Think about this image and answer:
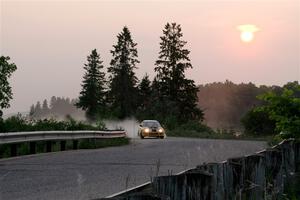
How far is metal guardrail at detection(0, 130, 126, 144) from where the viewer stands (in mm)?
17378

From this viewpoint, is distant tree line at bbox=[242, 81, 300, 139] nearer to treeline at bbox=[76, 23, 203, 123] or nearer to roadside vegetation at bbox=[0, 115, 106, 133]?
roadside vegetation at bbox=[0, 115, 106, 133]

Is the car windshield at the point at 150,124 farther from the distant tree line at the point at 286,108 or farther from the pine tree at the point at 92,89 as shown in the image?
the pine tree at the point at 92,89

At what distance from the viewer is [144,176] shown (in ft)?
41.3

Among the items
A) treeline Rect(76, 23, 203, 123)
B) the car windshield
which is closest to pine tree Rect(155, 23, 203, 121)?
treeline Rect(76, 23, 203, 123)

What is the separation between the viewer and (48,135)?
20500mm

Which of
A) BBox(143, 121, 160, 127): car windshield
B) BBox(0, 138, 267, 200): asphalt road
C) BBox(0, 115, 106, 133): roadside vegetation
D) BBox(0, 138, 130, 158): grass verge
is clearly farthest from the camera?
BBox(143, 121, 160, 127): car windshield

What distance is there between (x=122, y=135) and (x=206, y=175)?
25549 millimetres

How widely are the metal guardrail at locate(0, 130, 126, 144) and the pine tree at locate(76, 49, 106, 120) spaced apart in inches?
2700

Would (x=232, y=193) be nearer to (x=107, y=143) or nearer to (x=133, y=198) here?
(x=133, y=198)

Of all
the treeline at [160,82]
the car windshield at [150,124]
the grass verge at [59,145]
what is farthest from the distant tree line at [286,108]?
the treeline at [160,82]

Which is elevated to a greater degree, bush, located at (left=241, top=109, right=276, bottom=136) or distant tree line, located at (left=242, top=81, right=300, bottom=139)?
bush, located at (left=241, top=109, right=276, bottom=136)

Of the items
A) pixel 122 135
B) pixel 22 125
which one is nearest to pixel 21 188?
pixel 22 125


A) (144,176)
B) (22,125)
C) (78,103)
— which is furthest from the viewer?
(78,103)

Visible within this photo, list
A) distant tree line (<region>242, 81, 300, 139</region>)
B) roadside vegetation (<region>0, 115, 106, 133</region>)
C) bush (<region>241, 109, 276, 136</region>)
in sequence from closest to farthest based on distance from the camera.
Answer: distant tree line (<region>242, 81, 300, 139</region>) → roadside vegetation (<region>0, 115, 106, 133</region>) → bush (<region>241, 109, 276, 136</region>)
